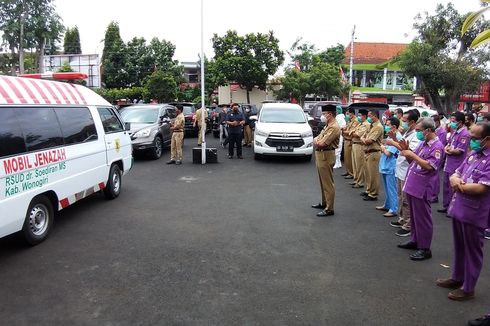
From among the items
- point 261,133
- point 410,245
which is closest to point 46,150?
point 410,245

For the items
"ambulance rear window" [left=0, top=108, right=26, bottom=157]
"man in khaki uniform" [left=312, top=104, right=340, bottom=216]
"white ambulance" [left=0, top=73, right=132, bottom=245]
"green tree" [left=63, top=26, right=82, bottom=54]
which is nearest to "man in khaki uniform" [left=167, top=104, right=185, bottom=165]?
"white ambulance" [left=0, top=73, right=132, bottom=245]

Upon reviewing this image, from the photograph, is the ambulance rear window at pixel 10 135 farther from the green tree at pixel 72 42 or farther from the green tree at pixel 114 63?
the green tree at pixel 72 42

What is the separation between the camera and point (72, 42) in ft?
191

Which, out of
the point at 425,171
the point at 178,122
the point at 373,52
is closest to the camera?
the point at 425,171

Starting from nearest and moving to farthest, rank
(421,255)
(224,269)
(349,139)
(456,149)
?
1. (224,269)
2. (421,255)
3. (456,149)
4. (349,139)

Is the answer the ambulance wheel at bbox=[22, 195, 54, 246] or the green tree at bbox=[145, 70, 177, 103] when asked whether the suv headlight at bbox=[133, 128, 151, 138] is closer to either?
the ambulance wheel at bbox=[22, 195, 54, 246]

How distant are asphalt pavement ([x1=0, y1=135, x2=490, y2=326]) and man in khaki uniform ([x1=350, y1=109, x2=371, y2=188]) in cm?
157

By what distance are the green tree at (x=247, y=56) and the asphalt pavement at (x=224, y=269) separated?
82.6 ft

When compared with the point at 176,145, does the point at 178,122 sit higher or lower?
higher

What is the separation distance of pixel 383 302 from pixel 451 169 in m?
4.22

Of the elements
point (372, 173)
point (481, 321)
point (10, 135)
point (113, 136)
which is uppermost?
point (10, 135)

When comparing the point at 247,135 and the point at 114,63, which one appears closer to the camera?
the point at 247,135

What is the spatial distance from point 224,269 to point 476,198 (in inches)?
105

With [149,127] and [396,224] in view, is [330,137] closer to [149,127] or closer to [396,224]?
[396,224]
